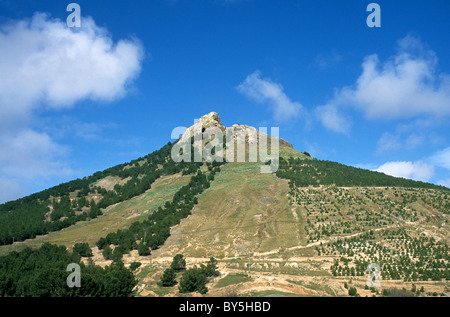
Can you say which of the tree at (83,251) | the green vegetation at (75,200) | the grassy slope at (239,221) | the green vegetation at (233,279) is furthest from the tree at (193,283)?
the green vegetation at (75,200)

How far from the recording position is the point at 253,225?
7288 centimetres

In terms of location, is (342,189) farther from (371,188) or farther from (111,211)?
(111,211)

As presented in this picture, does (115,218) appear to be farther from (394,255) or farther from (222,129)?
(222,129)

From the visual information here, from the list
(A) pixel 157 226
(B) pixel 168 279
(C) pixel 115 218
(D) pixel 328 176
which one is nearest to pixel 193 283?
(B) pixel 168 279

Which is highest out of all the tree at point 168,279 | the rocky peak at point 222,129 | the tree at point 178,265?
the rocky peak at point 222,129

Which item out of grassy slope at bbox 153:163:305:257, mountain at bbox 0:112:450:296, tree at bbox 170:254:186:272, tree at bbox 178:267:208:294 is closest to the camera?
tree at bbox 178:267:208:294

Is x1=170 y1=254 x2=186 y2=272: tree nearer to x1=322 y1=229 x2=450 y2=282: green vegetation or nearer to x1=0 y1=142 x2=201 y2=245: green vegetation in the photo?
x1=322 y1=229 x2=450 y2=282: green vegetation

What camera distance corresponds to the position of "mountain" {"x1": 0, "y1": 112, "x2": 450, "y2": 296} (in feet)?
157

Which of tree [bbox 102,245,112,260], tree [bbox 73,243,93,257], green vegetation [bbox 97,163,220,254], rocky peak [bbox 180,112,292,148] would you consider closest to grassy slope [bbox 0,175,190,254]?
green vegetation [bbox 97,163,220,254]

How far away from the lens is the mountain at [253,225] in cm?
4772

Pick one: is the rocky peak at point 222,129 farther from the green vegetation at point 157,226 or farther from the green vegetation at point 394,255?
the green vegetation at point 394,255
